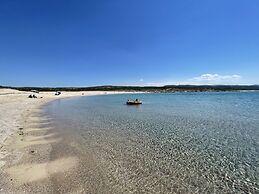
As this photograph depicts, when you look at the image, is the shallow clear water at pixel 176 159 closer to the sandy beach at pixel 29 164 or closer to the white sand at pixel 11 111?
the sandy beach at pixel 29 164

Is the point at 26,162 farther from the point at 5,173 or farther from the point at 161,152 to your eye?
the point at 161,152

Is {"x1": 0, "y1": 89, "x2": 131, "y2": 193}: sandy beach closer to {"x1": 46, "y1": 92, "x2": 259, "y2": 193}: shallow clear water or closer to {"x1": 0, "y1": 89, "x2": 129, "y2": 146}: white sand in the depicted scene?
{"x1": 0, "y1": 89, "x2": 129, "y2": 146}: white sand

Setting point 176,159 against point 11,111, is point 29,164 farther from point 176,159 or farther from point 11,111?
point 11,111

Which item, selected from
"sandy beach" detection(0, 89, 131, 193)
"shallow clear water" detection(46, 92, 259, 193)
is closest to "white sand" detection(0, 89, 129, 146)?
"sandy beach" detection(0, 89, 131, 193)

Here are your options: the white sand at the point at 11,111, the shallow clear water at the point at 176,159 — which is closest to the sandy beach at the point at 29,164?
the white sand at the point at 11,111

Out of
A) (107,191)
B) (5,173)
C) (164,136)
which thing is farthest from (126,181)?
(164,136)

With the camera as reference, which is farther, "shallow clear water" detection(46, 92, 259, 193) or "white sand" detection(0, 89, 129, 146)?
"white sand" detection(0, 89, 129, 146)

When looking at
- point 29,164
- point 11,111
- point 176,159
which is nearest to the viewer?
point 29,164

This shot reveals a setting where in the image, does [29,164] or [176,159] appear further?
[176,159]

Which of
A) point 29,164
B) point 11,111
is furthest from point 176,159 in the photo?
point 11,111

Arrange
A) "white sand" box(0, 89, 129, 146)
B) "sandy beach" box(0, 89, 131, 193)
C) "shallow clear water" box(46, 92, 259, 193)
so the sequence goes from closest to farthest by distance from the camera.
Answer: "sandy beach" box(0, 89, 131, 193)
"shallow clear water" box(46, 92, 259, 193)
"white sand" box(0, 89, 129, 146)

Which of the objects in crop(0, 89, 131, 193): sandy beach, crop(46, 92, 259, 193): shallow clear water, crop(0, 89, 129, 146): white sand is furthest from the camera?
crop(0, 89, 129, 146): white sand

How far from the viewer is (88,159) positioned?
10.6m

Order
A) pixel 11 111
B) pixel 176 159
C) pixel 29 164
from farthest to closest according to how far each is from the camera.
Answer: pixel 11 111
pixel 176 159
pixel 29 164
